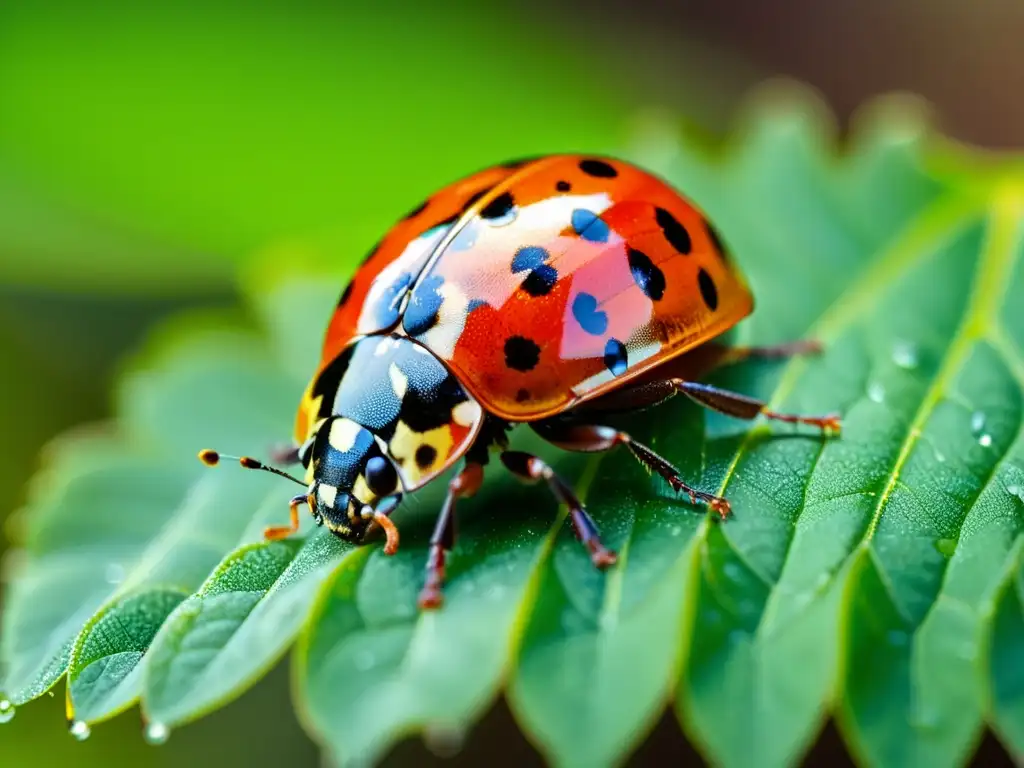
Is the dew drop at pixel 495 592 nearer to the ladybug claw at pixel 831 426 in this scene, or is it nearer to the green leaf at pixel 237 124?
the ladybug claw at pixel 831 426

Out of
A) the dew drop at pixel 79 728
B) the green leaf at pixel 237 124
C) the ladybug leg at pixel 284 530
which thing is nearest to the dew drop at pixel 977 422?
the ladybug leg at pixel 284 530

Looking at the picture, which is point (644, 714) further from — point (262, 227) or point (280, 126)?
point (280, 126)

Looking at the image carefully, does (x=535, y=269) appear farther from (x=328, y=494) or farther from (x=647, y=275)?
(x=328, y=494)

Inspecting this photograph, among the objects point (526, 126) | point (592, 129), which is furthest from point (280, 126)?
point (592, 129)

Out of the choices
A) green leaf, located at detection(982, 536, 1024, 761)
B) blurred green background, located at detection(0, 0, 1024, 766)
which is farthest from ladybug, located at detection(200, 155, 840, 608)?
blurred green background, located at detection(0, 0, 1024, 766)

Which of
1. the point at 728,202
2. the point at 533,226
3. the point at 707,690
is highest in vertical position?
the point at 533,226

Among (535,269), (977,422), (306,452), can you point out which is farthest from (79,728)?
(977,422)
